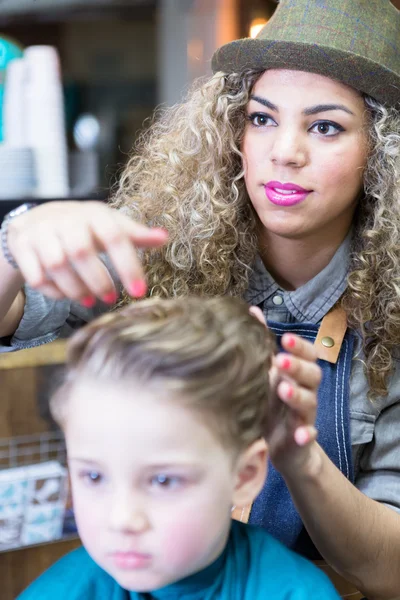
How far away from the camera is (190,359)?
70 centimetres

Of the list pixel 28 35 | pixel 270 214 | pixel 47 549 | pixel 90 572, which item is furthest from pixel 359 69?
pixel 28 35

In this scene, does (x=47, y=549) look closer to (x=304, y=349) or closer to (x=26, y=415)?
(x=26, y=415)

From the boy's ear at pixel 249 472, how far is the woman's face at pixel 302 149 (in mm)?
477

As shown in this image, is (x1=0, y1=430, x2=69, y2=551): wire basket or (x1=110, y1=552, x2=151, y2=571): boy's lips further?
(x1=0, y1=430, x2=69, y2=551): wire basket

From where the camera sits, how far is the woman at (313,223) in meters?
1.13

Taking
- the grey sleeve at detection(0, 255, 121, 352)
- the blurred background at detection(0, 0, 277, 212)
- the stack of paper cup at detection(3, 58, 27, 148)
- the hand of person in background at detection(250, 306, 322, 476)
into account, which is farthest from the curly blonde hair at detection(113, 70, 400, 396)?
the blurred background at detection(0, 0, 277, 212)

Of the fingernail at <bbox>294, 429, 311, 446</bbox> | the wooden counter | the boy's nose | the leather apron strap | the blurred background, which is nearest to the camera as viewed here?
the boy's nose

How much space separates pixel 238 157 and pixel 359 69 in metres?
0.27

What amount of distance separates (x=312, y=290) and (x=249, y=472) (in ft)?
1.82

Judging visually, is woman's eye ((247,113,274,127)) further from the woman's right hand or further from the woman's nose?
the woman's right hand

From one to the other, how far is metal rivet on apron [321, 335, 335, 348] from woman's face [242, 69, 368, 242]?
18 cm

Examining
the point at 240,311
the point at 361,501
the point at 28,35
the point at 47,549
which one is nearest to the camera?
the point at 240,311

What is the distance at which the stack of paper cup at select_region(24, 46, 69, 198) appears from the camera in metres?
1.73

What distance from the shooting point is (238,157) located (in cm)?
132
